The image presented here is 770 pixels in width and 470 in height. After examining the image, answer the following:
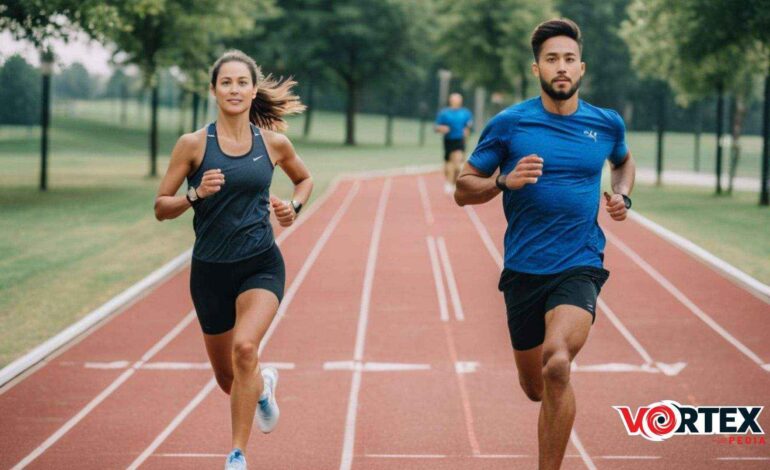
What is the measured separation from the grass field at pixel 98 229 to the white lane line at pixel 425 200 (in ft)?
7.90

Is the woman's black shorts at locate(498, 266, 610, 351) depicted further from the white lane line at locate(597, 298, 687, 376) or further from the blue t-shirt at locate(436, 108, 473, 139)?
the blue t-shirt at locate(436, 108, 473, 139)

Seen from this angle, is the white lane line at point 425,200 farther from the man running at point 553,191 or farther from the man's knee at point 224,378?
the man running at point 553,191

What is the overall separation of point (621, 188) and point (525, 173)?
2.92ft

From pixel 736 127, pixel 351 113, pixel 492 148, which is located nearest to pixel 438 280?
pixel 492 148

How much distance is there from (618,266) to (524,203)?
9.63 meters

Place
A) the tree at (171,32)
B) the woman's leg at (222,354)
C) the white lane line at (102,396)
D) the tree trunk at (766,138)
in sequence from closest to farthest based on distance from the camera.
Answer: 1. the woman's leg at (222,354)
2. the white lane line at (102,396)
3. the tree trunk at (766,138)
4. the tree at (171,32)

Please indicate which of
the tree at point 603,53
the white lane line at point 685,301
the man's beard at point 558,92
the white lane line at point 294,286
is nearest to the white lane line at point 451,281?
the white lane line at point 294,286

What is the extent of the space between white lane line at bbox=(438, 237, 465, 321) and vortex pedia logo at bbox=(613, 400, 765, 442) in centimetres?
380

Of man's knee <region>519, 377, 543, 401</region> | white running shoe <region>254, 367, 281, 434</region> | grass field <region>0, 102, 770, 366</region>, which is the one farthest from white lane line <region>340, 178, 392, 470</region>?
grass field <region>0, 102, 770, 366</region>

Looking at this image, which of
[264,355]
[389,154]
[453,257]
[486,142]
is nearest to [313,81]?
[389,154]

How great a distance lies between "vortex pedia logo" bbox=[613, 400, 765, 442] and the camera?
7.11 meters

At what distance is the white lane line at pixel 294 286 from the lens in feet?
22.4

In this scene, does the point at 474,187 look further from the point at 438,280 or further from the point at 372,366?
the point at 438,280

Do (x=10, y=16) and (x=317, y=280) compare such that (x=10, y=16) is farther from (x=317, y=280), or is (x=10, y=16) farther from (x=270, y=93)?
(x=270, y=93)
